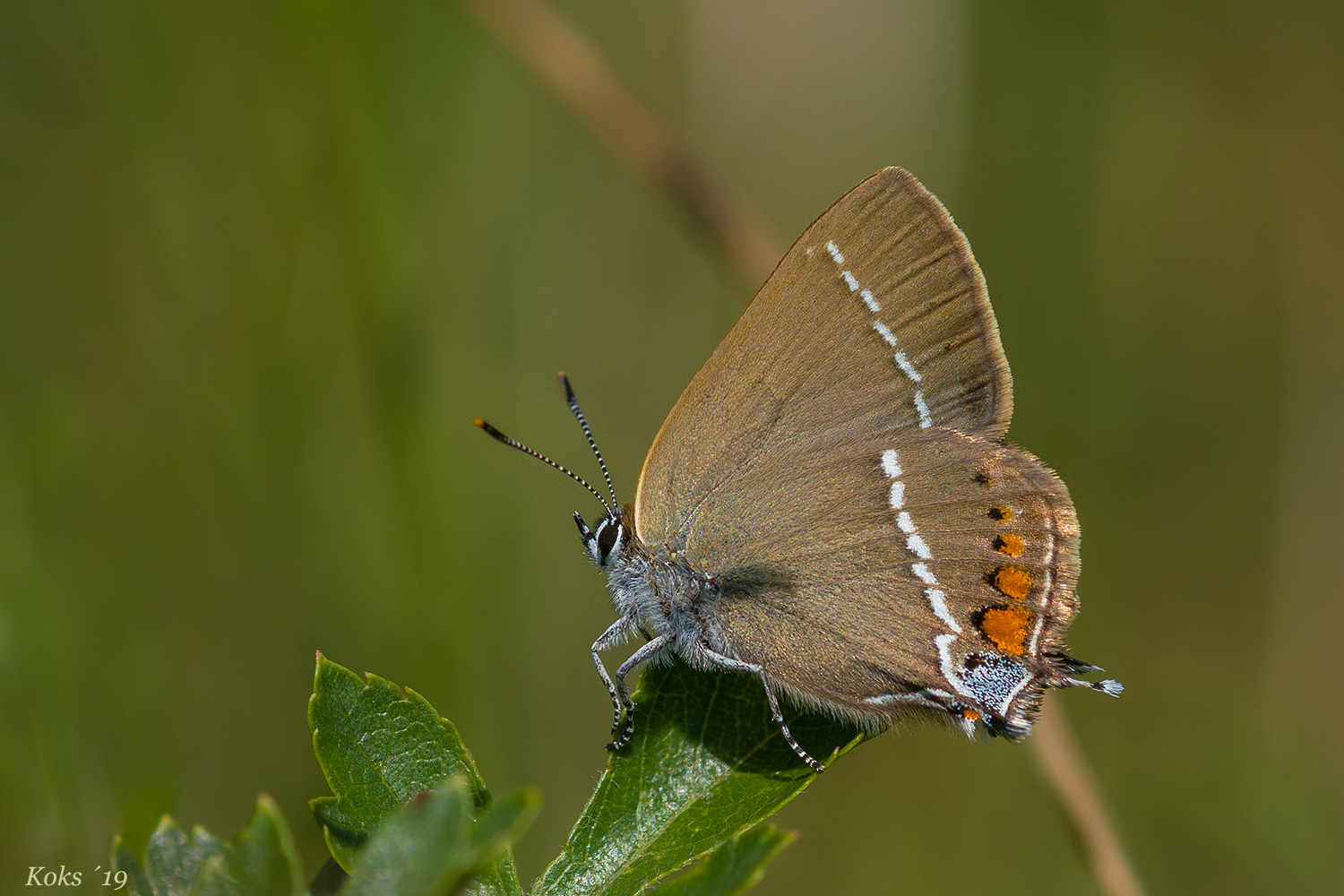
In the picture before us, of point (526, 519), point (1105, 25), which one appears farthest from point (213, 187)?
point (1105, 25)

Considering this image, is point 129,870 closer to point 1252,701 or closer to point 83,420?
point 83,420

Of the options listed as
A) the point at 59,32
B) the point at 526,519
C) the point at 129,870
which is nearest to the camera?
the point at 129,870

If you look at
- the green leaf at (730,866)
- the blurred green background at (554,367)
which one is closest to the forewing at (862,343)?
the blurred green background at (554,367)

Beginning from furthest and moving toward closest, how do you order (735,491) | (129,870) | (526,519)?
(526,519) < (735,491) < (129,870)

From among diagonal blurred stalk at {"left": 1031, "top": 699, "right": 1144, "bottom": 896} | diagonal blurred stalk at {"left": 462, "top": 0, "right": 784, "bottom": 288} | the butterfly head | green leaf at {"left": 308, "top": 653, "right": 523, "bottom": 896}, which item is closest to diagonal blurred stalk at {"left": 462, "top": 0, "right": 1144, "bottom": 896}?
diagonal blurred stalk at {"left": 462, "top": 0, "right": 784, "bottom": 288}

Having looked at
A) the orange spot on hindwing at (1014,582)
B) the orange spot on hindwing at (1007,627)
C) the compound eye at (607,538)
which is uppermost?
the compound eye at (607,538)

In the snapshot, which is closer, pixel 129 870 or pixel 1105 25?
pixel 129 870

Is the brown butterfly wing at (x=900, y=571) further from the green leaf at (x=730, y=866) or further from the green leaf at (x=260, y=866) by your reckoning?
the green leaf at (x=260, y=866)

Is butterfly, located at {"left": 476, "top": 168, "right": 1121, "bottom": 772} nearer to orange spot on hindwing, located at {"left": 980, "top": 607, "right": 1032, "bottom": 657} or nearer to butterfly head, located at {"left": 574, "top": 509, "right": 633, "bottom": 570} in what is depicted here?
orange spot on hindwing, located at {"left": 980, "top": 607, "right": 1032, "bottom": 657}
